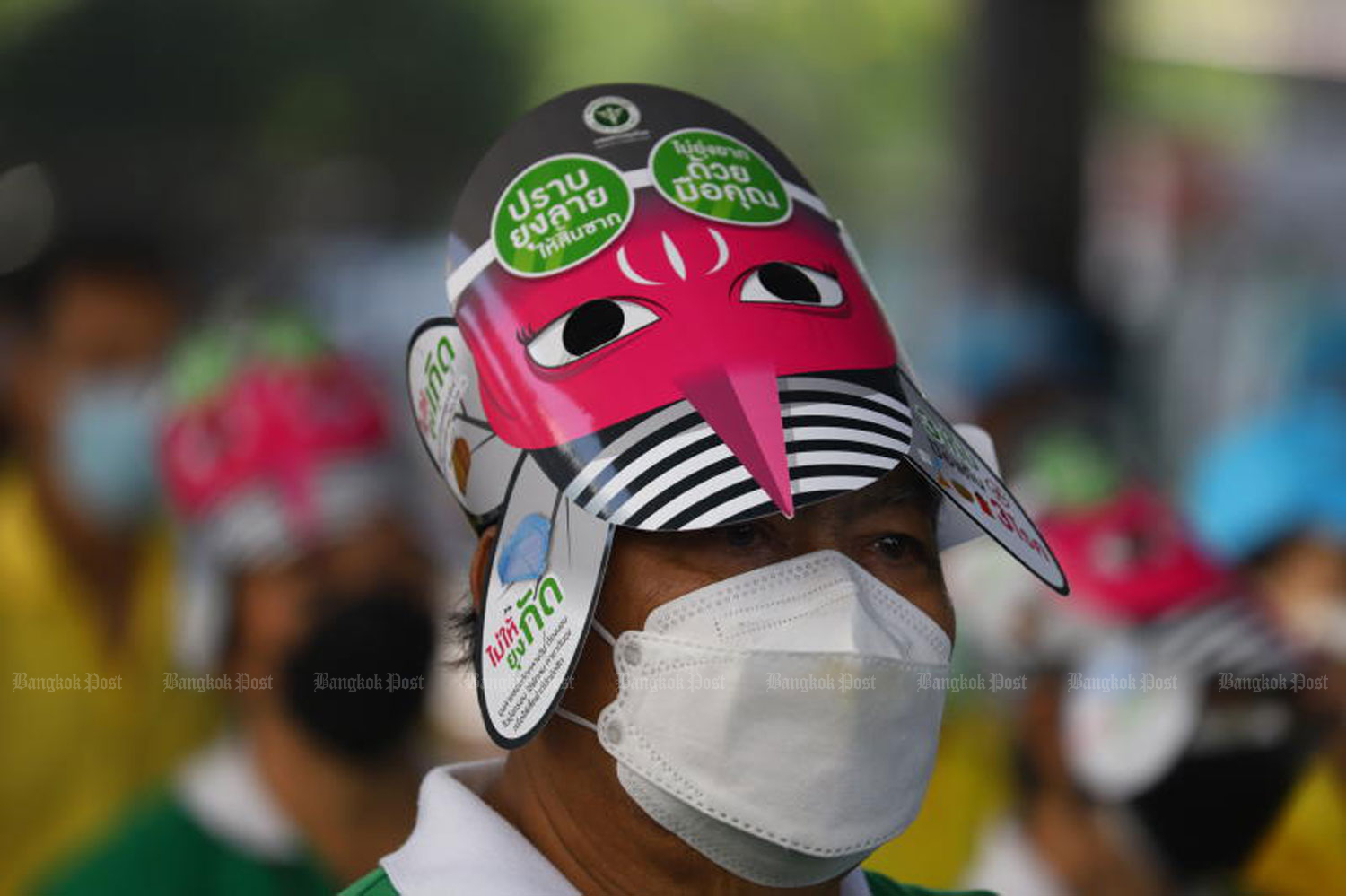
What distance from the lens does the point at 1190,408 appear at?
1128 centimetres

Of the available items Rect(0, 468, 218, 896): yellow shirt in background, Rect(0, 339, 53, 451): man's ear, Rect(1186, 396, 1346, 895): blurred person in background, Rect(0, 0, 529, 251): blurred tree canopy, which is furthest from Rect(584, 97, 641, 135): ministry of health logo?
Rect(0, 0, 529, 251): blurred tree canopy

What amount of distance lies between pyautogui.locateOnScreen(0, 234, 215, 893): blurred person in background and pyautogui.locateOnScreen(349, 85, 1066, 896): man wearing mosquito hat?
339cm

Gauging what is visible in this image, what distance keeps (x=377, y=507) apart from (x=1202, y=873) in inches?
80.2

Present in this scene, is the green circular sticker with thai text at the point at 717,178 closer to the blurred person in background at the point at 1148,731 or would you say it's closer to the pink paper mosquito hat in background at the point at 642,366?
the pink paper mosquito hat in background at the point at 642,366

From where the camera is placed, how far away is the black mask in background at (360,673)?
14.7 ft

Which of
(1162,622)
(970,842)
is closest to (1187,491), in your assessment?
(970,842)

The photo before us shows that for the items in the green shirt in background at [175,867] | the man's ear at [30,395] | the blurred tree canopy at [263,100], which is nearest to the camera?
the green shirt in background at [175,867]

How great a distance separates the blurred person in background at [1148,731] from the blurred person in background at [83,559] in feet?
7.40

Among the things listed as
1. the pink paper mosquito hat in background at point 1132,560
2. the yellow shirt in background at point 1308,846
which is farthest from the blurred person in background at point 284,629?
the yellow shirt in background at point 1308,846

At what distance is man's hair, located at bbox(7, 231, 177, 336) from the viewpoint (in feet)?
20.8

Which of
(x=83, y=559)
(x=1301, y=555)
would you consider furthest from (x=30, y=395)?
(x=1301, y=555)

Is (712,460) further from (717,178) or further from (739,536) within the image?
(717,178)

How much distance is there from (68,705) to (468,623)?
337 centimetres

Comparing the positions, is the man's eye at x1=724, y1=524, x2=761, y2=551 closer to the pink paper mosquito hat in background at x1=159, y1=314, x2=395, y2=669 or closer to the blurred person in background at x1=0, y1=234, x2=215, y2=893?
the pink paper mosquito hat in background at x1=159, y1=314, x2=395, y2=669
